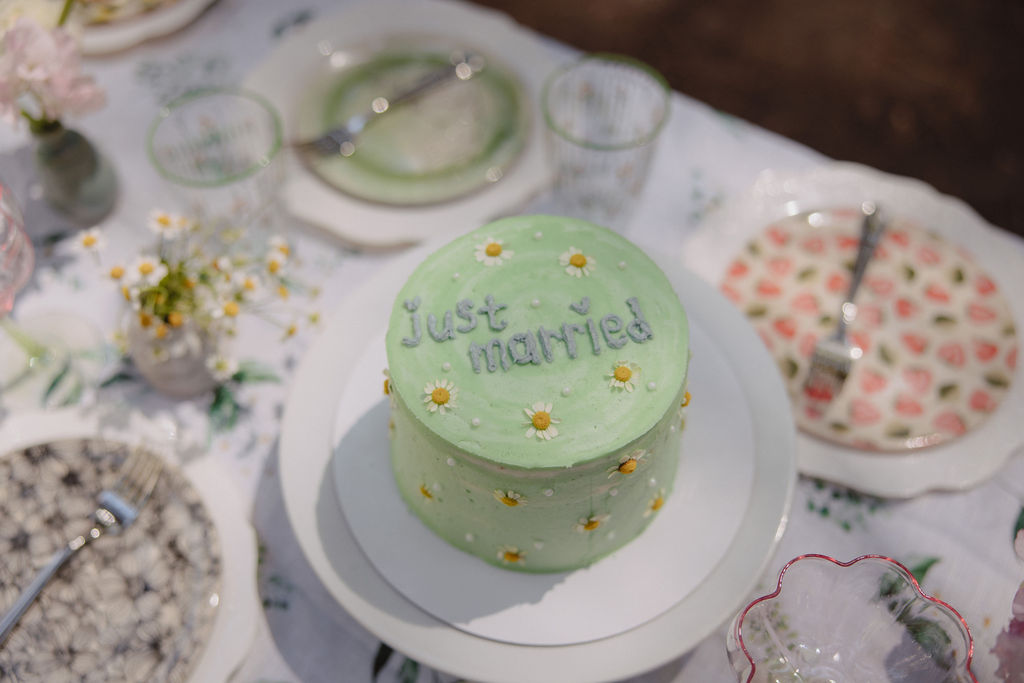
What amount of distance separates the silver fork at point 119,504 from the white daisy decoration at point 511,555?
1.91ft

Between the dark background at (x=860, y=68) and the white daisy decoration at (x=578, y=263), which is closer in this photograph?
the white daisy decoration at (x=578, y=263)

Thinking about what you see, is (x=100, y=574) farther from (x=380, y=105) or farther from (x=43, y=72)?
(x=380, y=105)

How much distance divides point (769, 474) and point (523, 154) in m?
0.86

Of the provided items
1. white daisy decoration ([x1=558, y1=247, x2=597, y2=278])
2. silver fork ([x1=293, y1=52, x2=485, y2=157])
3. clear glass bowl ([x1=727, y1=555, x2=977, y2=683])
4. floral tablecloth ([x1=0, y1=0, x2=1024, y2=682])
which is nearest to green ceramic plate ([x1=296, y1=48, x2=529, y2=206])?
silver fork ([x1=293, y1=52, x2=485, y2=157])

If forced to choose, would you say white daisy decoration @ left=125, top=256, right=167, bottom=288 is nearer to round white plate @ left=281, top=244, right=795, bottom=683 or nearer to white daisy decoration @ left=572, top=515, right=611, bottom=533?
round white plate @ left=281, top=244, right=795, bottom=683

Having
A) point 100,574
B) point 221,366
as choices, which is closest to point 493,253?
point 221,366

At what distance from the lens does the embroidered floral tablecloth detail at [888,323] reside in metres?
1.45

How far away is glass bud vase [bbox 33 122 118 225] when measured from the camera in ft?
5.32

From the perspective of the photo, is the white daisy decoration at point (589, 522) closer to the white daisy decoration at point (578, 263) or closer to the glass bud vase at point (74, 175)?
the white daisy decoration at point (578, 263)

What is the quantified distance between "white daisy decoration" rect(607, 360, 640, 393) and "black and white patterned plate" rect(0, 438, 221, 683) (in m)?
0.69

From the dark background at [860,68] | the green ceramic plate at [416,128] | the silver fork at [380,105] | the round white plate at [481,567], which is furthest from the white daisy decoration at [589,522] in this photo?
the dark background at [860,68]

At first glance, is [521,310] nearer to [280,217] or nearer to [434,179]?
[434,179]

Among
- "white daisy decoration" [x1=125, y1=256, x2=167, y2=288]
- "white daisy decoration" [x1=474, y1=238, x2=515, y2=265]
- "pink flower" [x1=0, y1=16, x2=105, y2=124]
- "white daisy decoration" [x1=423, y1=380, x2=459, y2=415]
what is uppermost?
"pink flower" [x1=0, y1=16, x2=105, y2=124]

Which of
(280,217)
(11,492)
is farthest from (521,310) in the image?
(11,492)
